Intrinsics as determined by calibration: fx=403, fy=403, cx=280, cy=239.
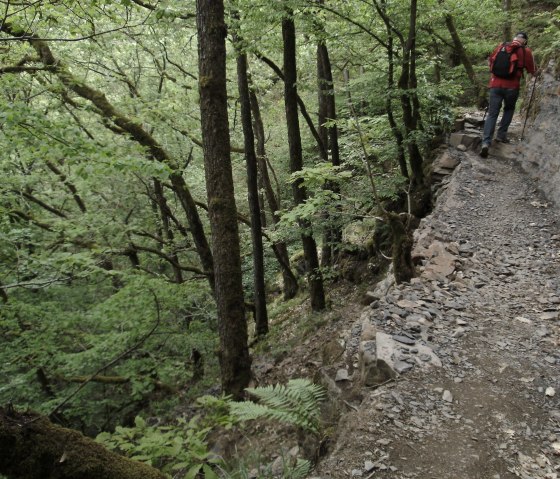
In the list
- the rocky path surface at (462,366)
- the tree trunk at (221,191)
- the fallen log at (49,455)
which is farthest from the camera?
the tree trunk at (221,191)

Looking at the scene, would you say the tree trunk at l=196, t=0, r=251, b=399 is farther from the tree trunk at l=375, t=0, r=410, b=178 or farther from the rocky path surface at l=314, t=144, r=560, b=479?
the tree trunk at l=375, t=0, r=410, b=178

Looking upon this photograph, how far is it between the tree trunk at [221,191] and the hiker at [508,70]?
7035 mm

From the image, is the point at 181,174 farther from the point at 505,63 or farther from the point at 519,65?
the point at 519,65

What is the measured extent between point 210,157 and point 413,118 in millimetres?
5907

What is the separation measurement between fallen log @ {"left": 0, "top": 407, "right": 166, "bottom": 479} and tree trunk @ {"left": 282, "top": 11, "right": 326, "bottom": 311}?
6123mm

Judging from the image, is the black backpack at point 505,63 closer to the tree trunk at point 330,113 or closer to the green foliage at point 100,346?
the tree trunk at point 330,113

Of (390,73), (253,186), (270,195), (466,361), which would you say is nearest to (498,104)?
(390,73)

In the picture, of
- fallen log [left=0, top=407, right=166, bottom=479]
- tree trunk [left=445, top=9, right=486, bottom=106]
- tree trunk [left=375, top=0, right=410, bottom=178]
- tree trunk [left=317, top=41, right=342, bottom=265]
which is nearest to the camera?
fallen log [left=0, top=407, right=166, bottom=479]

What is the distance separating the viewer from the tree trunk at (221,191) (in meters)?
5.32

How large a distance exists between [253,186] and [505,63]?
6.42m

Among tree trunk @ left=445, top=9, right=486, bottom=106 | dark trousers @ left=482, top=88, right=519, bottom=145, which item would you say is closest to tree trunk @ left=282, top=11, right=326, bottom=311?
dark trousers @ left=482, top=88, right=519, bottom=145

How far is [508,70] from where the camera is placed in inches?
358

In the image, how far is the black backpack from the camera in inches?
357

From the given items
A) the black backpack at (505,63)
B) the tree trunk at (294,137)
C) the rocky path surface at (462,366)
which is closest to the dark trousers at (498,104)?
the black backpack at (505,63)
